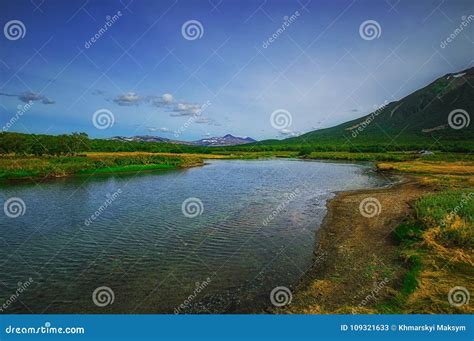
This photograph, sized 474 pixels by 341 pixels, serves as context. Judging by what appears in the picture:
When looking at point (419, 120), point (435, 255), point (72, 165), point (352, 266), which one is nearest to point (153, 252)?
point (352, 266)

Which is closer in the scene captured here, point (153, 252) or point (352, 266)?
point (352, 266)

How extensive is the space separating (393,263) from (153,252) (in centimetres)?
836

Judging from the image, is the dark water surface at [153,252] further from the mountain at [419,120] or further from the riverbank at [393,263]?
the mountain at [419,120]


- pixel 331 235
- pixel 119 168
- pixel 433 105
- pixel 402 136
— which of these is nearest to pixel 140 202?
pixel 331 235

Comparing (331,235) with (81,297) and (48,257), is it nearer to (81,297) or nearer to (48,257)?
(81,297)

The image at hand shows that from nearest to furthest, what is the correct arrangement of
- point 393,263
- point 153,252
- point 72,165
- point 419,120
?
point 393,263
point 153,252
point 72,165
point 419,120

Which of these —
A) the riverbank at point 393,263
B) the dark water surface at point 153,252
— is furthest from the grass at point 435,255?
the dark water surface at point 153,252

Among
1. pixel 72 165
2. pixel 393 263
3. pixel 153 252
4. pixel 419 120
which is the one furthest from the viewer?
pixel 419 120

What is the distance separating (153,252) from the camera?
12711mm

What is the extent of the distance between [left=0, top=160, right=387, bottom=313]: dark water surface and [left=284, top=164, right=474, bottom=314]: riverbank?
0.97m

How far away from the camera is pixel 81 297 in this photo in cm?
921

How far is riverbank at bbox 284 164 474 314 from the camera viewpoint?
27.2ft

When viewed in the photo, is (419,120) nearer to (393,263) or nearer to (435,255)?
(435,255)

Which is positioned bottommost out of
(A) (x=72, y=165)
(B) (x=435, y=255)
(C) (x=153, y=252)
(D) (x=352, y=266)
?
(C) (x=153, y=252)
